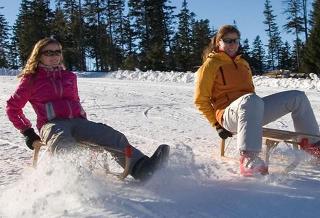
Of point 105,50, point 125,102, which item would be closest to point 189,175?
point 125,102

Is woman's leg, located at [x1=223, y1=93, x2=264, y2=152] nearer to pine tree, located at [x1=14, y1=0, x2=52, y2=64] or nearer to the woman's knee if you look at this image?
the woman's knee

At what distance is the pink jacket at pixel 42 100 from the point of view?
13.8 feet

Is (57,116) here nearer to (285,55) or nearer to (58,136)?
(58,136)

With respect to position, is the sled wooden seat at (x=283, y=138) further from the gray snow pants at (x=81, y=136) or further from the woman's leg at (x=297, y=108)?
the gray snow pants at (x=81, y=136)

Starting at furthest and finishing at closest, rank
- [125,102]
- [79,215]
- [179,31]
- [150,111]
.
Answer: [179,31], [125,102], [150,111], [79,215]

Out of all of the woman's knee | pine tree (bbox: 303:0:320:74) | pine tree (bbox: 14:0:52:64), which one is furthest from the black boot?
pine tree (bbox: 14:0:52:64)

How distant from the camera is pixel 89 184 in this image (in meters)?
3.47

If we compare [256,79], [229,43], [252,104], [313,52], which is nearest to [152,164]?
[252,104]

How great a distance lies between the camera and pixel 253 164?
3814 mm

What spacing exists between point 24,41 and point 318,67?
23.9 m

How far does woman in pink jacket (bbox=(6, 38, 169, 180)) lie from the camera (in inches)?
152

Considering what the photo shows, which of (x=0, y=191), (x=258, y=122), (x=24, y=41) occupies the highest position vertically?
(x=24, y=41)

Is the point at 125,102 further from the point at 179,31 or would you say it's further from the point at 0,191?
the point at 179,31

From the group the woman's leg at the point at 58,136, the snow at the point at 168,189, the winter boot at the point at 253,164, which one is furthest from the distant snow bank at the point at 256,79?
the woman's leg at the point at 58,136
